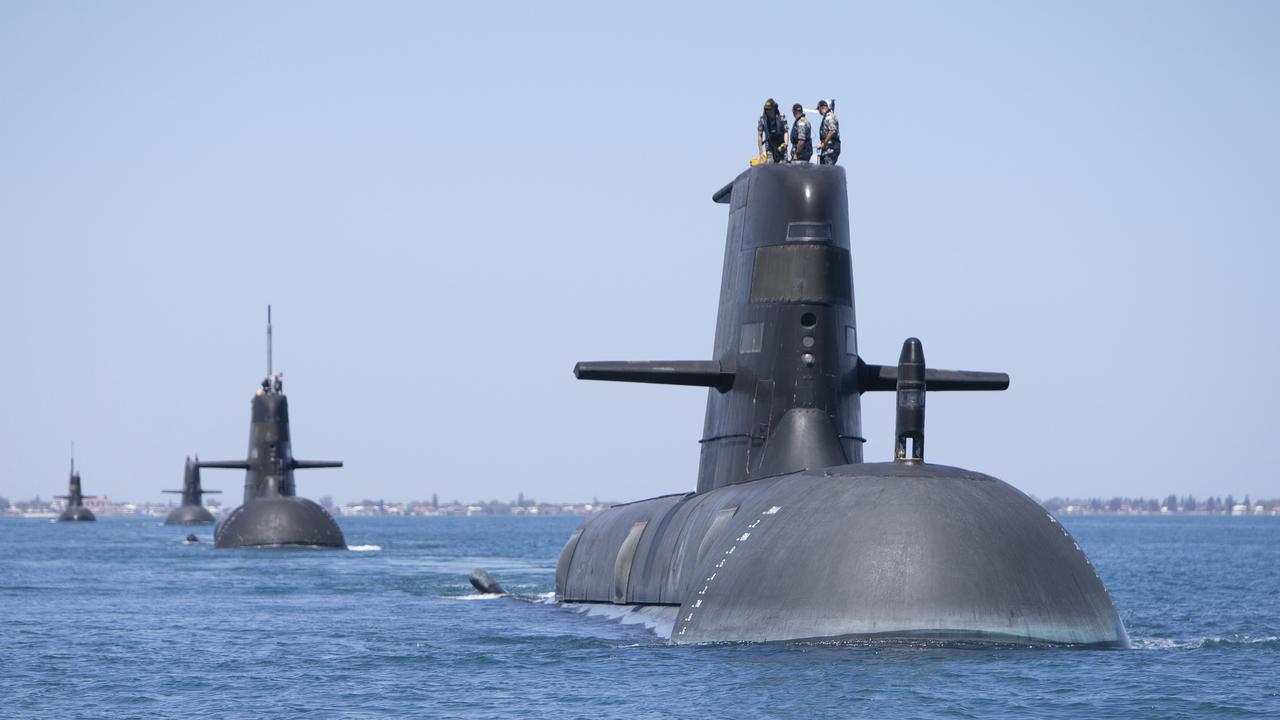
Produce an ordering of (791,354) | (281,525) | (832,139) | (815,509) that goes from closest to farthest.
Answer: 1. (815,509)
2. (791,354)
3. (832,139)
4. (281,525)

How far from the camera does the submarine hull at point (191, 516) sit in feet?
501

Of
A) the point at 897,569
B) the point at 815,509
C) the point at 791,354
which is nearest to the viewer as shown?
the point at 897,569

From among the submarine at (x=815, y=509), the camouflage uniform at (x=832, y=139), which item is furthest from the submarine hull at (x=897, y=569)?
the camouflage uniform at (x=832, y=139)

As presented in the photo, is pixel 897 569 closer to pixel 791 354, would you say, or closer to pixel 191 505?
pixel 791 354

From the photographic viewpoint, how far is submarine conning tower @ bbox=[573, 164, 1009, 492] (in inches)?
1081

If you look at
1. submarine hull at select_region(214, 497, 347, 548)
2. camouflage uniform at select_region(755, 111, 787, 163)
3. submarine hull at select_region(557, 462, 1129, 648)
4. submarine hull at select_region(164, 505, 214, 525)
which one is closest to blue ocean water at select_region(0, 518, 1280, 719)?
submarine hull at select_region(557, 462, 1129, 648)

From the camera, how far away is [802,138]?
2867 centimetres

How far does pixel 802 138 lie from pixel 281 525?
51633 millimetres

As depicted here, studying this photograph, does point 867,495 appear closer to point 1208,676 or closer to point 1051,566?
point 1051,566

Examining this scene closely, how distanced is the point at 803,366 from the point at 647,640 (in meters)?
5.26

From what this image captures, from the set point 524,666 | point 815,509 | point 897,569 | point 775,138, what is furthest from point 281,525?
point 897,569

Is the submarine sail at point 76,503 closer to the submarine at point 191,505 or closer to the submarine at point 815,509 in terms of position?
the submarine at point 191,505

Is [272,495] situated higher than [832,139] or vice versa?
[832,139]

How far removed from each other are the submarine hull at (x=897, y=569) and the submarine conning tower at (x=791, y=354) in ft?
10.7
